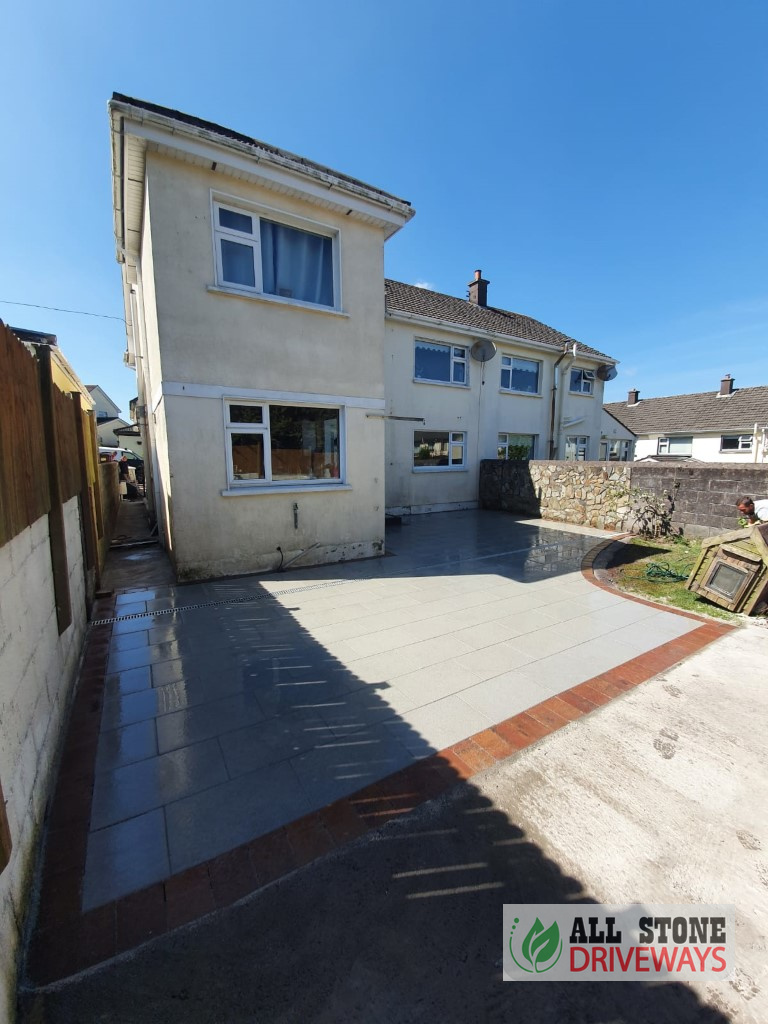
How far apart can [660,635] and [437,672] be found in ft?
8.75

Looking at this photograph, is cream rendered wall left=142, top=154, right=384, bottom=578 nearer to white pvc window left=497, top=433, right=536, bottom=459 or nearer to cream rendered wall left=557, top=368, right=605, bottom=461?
white pvc window left=497, top=433, right=536, bottom=459

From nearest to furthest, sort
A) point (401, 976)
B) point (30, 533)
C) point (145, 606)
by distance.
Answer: point (401, 976)
point (30, 533)
point (145, 606)

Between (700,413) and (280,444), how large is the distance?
31.6m

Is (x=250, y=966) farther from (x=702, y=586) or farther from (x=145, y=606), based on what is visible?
(x=702, y=586)

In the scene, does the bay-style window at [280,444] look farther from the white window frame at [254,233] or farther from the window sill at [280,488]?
the white window frame at [254,233]

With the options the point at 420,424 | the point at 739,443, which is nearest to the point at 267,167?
the point at 420,424

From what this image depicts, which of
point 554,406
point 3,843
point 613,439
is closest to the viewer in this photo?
point 3,843

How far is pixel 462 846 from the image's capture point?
2113 millimetres

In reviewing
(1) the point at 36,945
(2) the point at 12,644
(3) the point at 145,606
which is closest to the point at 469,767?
(1) the point at 36,945

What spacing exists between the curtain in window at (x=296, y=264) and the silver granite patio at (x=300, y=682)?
191 inches

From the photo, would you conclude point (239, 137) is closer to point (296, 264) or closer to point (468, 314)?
point (296, 264)

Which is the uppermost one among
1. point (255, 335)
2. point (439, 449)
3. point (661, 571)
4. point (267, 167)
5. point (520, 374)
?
point (267, 167)

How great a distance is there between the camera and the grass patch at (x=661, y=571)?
5492 mm

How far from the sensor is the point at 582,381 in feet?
57.1
